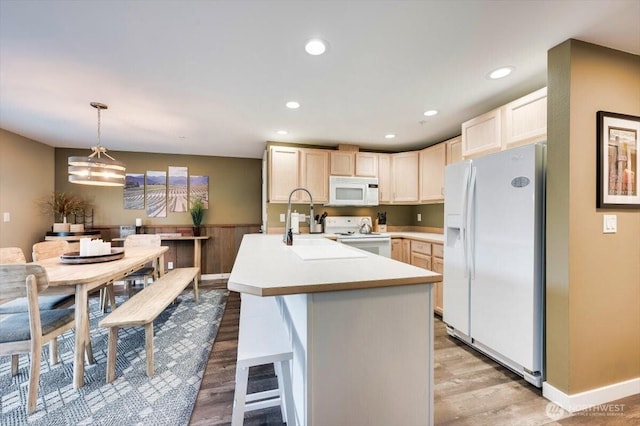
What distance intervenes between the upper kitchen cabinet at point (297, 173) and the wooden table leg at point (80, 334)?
2.28 m

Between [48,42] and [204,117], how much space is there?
1393 mm

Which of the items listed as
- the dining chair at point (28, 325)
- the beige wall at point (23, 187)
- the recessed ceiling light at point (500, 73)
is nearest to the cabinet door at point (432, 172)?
the recessed ceiling light at point (500, 73)

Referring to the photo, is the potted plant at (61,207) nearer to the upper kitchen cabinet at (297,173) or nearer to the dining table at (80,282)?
the dining table at (80,282)

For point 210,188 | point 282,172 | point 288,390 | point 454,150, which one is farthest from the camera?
point 210,188

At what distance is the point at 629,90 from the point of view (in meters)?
1.76

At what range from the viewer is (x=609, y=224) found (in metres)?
1.72

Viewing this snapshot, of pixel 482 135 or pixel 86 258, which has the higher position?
pixel 482 135

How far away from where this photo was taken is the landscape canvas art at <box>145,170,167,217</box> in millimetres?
4793

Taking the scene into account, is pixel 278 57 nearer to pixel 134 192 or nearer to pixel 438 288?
pixel 438 288

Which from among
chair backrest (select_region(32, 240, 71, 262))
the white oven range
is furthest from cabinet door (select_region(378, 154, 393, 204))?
chair backrest (select_region(32, 240, 71, 262))

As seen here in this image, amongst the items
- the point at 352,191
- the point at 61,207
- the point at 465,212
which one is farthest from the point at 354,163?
the point at 61,207

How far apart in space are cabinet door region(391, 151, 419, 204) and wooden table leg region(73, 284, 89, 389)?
3.77 meters

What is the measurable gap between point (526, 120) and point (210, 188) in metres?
4.72

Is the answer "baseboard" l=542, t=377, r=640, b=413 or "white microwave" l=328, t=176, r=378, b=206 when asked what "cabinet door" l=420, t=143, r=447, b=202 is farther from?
"baseboard" l=542, t=377, r=640, b=413
